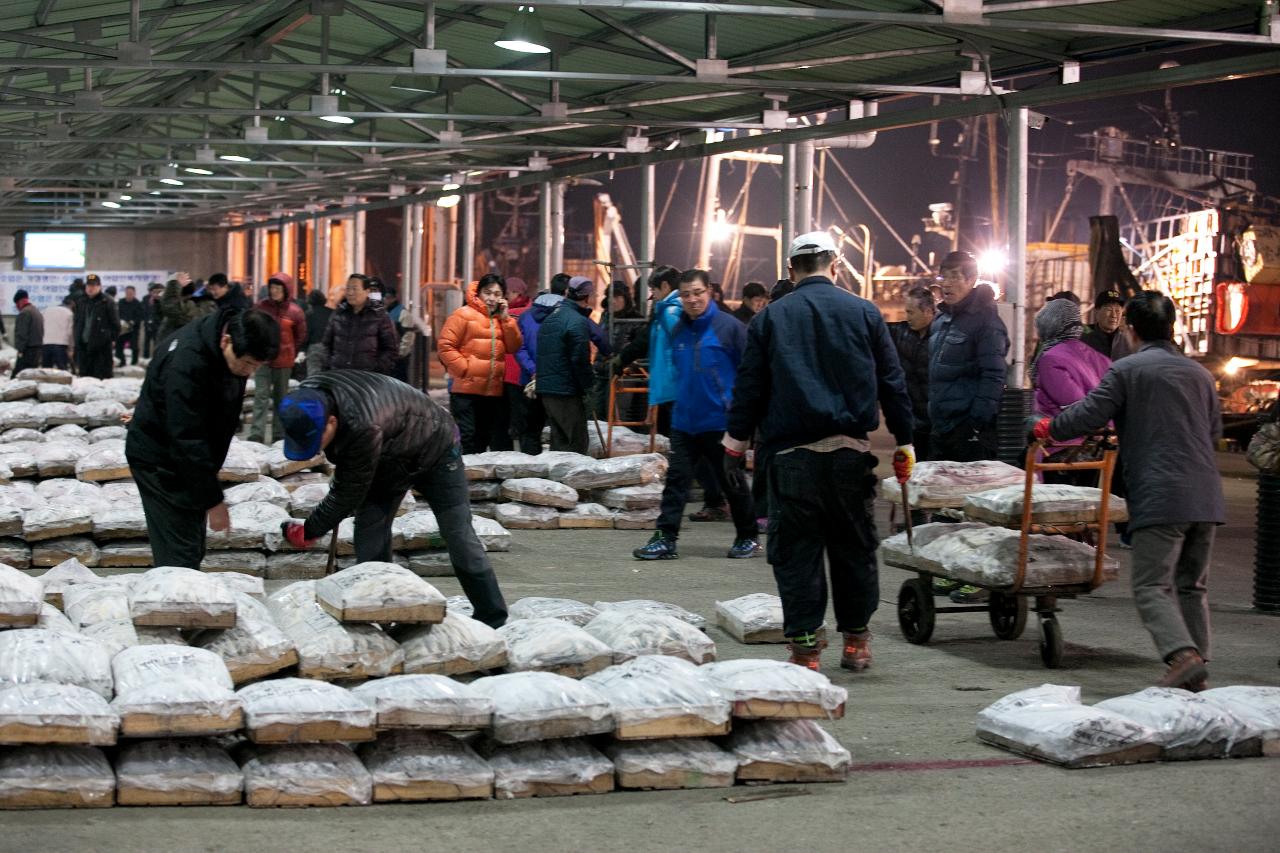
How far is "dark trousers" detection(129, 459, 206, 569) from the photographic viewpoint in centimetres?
678

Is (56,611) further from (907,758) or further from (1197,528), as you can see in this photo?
(1197,528)

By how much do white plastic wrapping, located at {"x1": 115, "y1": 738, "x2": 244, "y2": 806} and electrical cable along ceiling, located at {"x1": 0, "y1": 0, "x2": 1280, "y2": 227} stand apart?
23.6ft

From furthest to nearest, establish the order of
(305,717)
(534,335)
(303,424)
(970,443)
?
(534,335), (970,443), (303,424), (305,717)

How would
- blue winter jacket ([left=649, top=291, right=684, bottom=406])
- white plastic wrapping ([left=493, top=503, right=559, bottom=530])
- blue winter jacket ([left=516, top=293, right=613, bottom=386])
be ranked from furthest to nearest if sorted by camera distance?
blue winter jacket ([left=516, top=293, right=613, bottom=386]) → white plastic wrapping ([left=493, top=503, right=559, bottom=530]) → blue winter jacket ([left=649, top=291, right=684, bottom=406])

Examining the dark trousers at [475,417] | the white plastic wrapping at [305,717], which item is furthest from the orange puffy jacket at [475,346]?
the white plastic wrapping at [305,717]

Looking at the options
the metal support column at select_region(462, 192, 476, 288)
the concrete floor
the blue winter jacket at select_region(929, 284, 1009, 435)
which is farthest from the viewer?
the metal support column at select_region(462, 192, 476, 288)

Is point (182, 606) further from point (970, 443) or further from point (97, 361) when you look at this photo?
point (97, 361)

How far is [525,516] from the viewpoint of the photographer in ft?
40.5

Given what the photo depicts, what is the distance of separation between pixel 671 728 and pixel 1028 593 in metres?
2.79

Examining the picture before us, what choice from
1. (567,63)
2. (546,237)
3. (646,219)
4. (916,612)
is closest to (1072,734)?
(916,612)

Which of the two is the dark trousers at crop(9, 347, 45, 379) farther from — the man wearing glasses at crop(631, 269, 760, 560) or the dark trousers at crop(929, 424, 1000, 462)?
the dark trousers at crop(929, 424, 1000, 462)

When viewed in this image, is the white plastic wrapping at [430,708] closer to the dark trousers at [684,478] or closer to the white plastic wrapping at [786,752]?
the white plastic wrapping at [786,752]

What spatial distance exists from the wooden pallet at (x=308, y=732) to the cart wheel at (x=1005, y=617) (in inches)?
158

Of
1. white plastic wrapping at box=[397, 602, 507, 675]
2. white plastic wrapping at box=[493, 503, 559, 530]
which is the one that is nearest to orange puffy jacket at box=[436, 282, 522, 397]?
white plastic wrapping at box=[493, 503, 559, 530]
